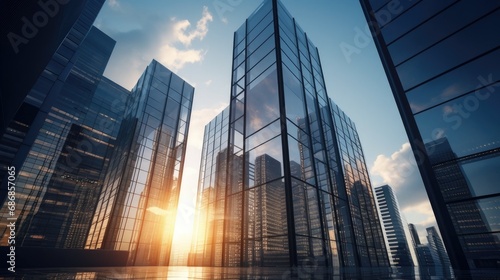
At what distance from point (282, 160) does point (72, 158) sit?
6312 cm

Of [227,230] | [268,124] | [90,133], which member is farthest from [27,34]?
[90,133]

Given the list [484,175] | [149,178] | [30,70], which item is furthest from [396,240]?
[30,70]

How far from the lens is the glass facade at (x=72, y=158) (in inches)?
1764

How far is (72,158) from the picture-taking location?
51844 mm

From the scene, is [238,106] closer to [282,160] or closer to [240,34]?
[282,160]

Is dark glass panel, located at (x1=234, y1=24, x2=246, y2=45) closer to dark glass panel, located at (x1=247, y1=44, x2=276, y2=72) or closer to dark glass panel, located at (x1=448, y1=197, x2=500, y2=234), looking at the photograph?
dark glass panel, located at (x1=247, y1=44, x2=276, y2=72)

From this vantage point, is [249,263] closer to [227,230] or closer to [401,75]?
[227,230]

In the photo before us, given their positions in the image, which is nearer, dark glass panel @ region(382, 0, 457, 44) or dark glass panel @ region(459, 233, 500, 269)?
dark glass panel @ region(459, 233, 500, 269)

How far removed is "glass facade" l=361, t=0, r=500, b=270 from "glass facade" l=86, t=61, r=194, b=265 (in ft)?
75.7

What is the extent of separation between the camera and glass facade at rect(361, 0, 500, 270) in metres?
4.77

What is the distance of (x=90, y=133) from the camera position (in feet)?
168

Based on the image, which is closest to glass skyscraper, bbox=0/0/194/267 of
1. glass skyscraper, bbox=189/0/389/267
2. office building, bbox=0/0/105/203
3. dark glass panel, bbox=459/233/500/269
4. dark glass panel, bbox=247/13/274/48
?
office building, bbox=0/0/105/203

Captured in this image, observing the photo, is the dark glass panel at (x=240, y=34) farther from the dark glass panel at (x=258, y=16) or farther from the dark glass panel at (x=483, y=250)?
the dark glass panel at (x=483, y=250)

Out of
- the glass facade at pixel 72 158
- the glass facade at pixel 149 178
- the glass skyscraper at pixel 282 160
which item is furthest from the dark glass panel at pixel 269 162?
the glass facade at pixel 72 158
